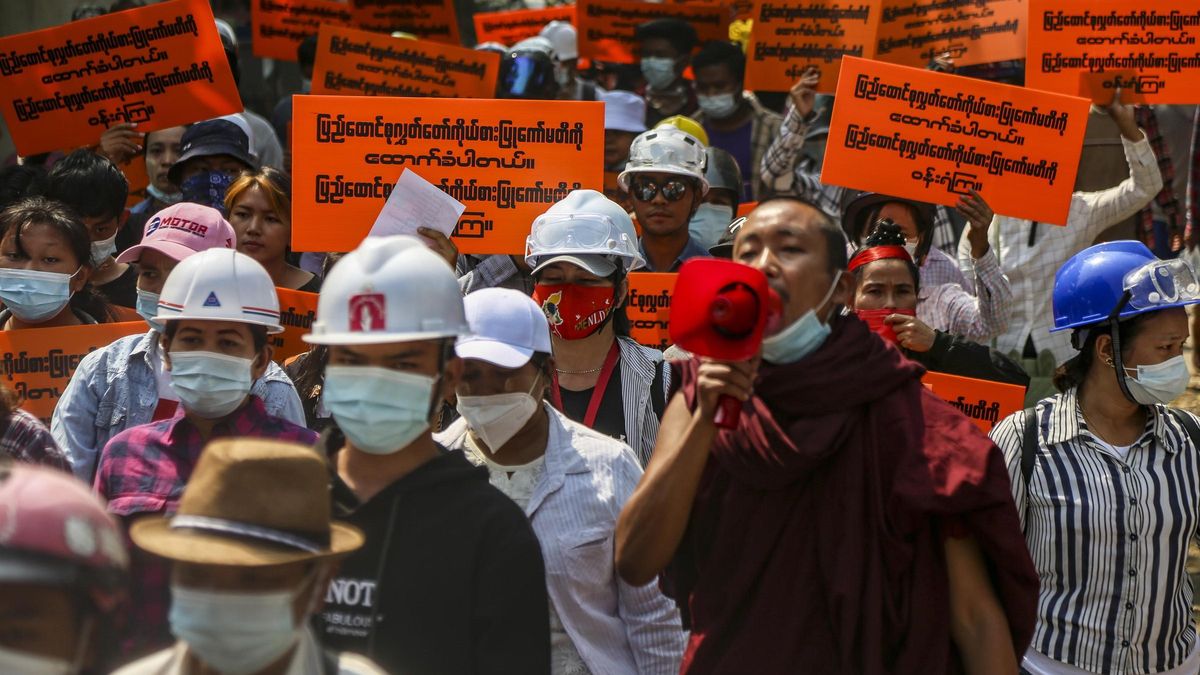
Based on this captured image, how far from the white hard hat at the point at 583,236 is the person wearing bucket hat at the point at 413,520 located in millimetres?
2119

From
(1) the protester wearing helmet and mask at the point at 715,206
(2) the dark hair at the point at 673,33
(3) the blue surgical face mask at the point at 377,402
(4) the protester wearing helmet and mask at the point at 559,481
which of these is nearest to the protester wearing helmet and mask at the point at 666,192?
(1) the protester wearing helmet and mask at the point at 715,206

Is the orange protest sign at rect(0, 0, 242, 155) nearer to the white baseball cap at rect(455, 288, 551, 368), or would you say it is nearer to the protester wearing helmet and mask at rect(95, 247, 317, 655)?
the protester wearing helmet and mask at rect(95, 247, 317, 655)

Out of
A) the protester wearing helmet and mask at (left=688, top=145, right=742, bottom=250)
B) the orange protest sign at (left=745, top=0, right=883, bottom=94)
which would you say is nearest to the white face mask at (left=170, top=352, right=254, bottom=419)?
the protester wearing helmet and mask at (left=688, top=145, right=742, bottom=250)

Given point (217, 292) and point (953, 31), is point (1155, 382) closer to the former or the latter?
point (217, 292)

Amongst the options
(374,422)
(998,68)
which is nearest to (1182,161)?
(998,68)

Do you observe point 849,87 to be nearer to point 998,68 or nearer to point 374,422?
point 998,68

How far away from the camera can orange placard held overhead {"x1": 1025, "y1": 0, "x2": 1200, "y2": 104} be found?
7227 millimetres

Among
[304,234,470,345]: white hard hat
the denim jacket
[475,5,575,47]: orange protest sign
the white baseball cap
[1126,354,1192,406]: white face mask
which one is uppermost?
[304,234,470,345]: white hard hat

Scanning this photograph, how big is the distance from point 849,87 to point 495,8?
31.7 feet

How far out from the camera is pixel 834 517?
10.9 feet

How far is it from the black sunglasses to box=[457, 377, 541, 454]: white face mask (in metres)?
2.59

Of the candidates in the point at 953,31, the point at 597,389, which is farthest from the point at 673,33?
the point at 597,389

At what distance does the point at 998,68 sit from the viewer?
9.29 m

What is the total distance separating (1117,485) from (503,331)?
1873 mm
